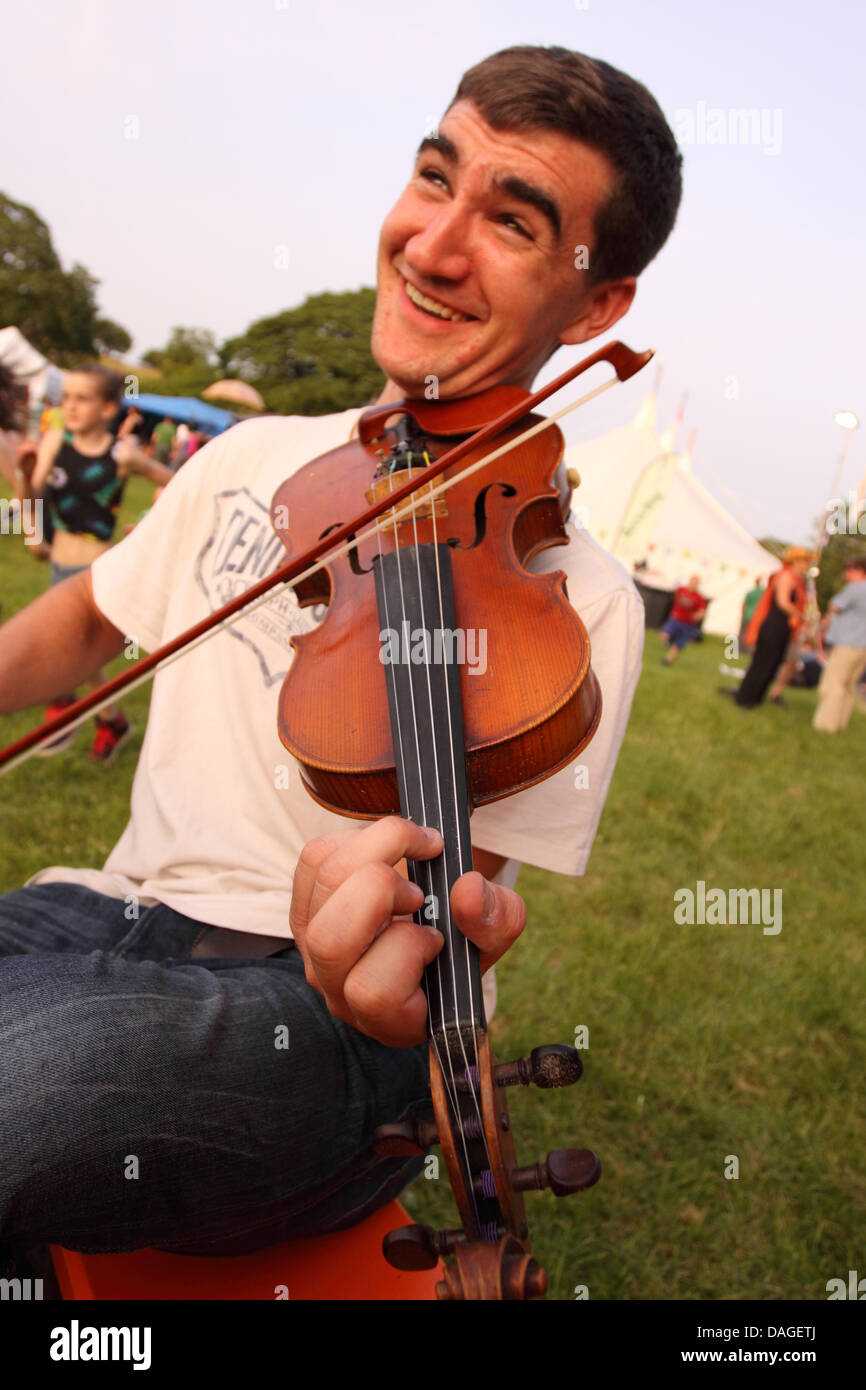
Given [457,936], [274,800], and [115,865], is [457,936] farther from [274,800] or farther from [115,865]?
[115,865]

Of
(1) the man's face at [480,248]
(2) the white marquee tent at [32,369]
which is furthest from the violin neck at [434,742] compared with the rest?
(2) the white marquee tent at [32,369]

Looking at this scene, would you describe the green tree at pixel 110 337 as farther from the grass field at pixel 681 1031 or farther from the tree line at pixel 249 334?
the grass field at pixel 681 1031

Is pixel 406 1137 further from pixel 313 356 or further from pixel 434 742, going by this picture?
pixel 313 356

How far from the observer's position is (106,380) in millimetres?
5812

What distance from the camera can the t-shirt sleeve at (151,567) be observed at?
192cm

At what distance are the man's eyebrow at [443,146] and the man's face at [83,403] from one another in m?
4.63

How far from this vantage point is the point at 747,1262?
2436 millimetres

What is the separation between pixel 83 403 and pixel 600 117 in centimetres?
491

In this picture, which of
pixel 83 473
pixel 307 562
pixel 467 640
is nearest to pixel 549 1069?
pixel 467 640

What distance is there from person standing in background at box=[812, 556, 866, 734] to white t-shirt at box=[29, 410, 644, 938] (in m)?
9.79

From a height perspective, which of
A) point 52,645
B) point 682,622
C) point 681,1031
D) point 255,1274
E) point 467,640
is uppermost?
point 467,640

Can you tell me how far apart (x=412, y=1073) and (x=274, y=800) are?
1.84 feet
